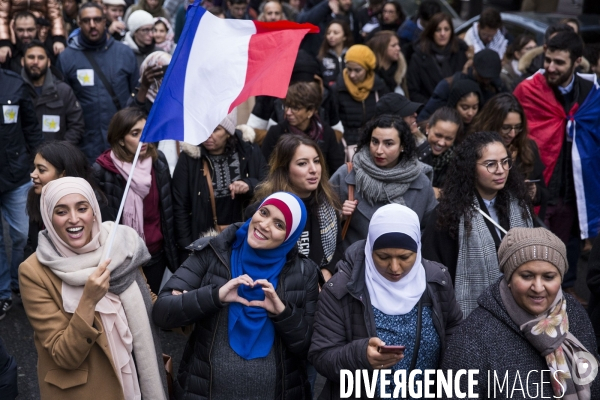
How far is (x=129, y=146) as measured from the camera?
221 inches

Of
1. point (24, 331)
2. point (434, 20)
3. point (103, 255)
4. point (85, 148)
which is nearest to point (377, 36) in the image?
point (434, 20)

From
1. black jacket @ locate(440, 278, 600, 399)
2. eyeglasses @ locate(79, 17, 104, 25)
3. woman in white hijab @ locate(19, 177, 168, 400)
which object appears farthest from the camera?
eyeglasses @ locate(79, 17, 104, 25)

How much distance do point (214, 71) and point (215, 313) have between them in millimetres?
1251

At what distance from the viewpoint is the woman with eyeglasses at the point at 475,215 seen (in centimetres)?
469

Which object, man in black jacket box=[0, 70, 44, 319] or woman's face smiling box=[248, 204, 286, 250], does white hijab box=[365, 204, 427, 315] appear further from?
man in black jacket box=[0, 70, 44, 319]

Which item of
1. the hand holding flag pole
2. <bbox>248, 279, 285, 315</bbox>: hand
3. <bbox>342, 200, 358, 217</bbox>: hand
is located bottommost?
<bbox>342, 200, 358, 217</bbox>: hand

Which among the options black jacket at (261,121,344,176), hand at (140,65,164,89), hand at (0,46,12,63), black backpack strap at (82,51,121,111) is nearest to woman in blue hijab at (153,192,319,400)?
black jacket at (261,121,344,176)

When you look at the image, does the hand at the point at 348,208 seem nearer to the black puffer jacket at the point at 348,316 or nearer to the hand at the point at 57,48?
the black puffer jacket at the point at 348,316

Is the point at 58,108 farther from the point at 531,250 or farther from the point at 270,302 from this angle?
the point at 531,250

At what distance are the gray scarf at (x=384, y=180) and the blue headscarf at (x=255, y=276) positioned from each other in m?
1.41

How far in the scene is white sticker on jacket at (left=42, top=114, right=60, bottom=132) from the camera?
24.7 feet

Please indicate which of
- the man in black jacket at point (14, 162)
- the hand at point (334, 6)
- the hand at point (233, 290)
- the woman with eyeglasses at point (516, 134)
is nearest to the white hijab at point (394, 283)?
the hand at point (233, 290)

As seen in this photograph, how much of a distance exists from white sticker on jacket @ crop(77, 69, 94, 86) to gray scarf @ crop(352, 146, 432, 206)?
3.84 metres

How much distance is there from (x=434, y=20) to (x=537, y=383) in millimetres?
6527
